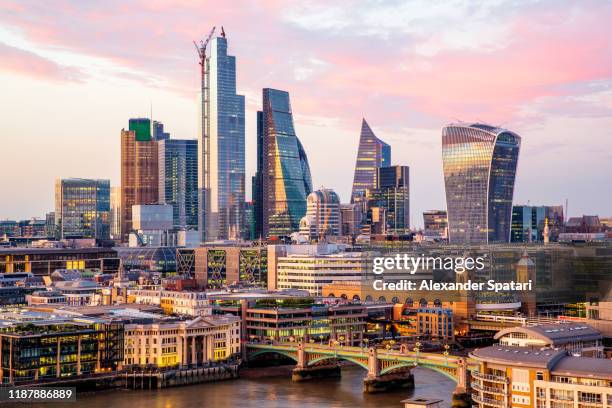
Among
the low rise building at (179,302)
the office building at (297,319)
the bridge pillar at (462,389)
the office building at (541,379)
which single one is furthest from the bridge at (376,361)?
the office building at (541,379)

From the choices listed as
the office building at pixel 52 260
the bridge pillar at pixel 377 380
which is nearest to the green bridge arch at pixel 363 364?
the bridge pillar at pixel 377 380

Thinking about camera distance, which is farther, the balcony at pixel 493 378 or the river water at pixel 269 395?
the river water at pixel 269 395

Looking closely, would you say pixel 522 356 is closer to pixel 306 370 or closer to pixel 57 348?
pixel 306 370

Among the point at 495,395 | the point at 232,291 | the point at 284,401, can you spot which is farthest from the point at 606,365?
the point at 232,291

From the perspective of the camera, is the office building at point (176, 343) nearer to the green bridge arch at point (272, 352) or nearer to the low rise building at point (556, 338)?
the green bridge arch at point (272, 352)

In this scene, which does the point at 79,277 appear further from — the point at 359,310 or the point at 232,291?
the point at 359,310

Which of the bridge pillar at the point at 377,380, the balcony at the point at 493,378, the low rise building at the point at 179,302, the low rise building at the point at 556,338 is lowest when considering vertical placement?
the bridge pillar at the point at 377,380

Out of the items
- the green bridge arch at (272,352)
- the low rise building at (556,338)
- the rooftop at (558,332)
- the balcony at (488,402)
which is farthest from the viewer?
the green bridge arch at (272,352)

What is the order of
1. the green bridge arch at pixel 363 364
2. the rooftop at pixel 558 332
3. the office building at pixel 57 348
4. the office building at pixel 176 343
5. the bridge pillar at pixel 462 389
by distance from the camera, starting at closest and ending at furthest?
the rooftop at pixel 558 332 < the bridge pillar at pixel 462 389 < the green bridge arch at pixel 363 364 < the office building at pixel 57 348 < the office building at pixel 176 343

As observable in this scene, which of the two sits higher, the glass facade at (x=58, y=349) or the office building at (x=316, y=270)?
the office building at (x=316, y=270)
